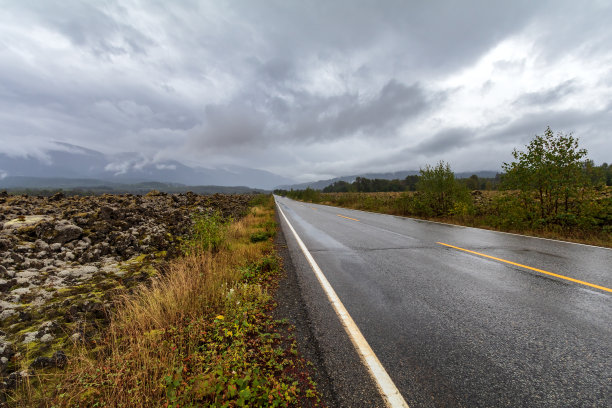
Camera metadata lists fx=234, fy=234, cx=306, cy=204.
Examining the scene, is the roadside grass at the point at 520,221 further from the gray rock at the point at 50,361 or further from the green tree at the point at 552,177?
the gray rock at the point at 50,361

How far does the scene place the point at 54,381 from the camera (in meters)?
2.17

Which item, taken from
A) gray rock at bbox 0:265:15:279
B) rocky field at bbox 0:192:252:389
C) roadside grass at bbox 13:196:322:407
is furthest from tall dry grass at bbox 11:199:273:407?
gray rock at bbox 0:265:15:279

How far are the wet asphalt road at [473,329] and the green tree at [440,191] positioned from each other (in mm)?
9343

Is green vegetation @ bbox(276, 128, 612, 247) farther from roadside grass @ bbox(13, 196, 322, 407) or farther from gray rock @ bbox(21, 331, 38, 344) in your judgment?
gray rock @ bbox(21, 331, 38, 344)

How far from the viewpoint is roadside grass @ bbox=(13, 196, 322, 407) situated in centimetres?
184

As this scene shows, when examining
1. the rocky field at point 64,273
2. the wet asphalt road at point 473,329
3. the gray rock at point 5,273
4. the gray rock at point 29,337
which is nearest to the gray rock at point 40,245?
the rocky field at point 64,273

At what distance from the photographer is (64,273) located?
437 cm

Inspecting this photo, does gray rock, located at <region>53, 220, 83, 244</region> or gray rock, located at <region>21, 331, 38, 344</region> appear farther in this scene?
gray rock, located at <region>53, 220, 83, 244</region>

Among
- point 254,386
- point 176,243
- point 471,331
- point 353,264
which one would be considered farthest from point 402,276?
point 176,243

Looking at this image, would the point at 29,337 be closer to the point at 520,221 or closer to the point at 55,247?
the point at 55,247

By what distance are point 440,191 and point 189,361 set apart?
54.1 ft

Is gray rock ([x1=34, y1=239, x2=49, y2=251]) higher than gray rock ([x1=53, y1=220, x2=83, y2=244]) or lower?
lower

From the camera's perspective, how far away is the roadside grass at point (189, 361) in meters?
1.84

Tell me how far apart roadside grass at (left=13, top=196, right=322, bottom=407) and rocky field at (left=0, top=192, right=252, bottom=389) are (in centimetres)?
40
